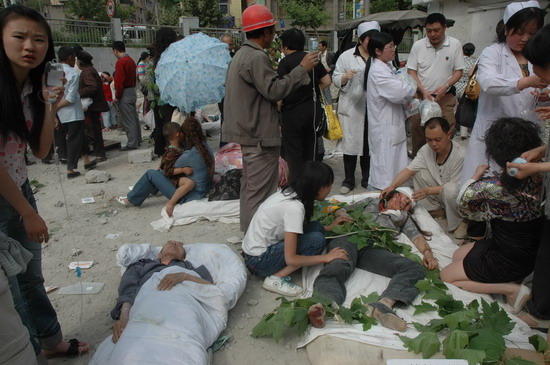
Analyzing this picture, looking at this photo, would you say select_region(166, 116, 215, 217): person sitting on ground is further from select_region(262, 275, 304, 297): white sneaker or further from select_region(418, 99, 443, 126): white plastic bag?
select_region(418, 99, 443, 126): white plastic bag

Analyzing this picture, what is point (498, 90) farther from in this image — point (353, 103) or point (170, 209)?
point (170, 209)

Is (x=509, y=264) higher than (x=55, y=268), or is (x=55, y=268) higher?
(x=509, y=264)

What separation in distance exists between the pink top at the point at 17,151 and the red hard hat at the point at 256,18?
1.91 m

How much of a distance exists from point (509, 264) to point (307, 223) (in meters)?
1.42

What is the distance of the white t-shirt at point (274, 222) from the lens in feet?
9.74

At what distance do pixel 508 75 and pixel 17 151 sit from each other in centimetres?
360

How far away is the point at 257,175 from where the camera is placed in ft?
12.4

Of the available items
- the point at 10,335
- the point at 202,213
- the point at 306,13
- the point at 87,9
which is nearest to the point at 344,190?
the point at 202,213

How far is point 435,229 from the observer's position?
3.92m

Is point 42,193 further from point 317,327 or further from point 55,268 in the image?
point 317,327

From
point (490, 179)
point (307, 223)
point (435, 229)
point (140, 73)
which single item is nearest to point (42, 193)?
point (140, 73)

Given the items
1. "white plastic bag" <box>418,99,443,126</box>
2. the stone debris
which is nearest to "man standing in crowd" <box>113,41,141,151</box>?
the stone debris

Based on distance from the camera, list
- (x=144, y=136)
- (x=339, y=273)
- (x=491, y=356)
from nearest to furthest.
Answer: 1. (x=491, y=356)
2. (x=339, y=273)
3. (x=144, y=136)

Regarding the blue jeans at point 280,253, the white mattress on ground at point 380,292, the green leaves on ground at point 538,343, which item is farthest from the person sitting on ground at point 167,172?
the green leaves on ground at point 538,343
